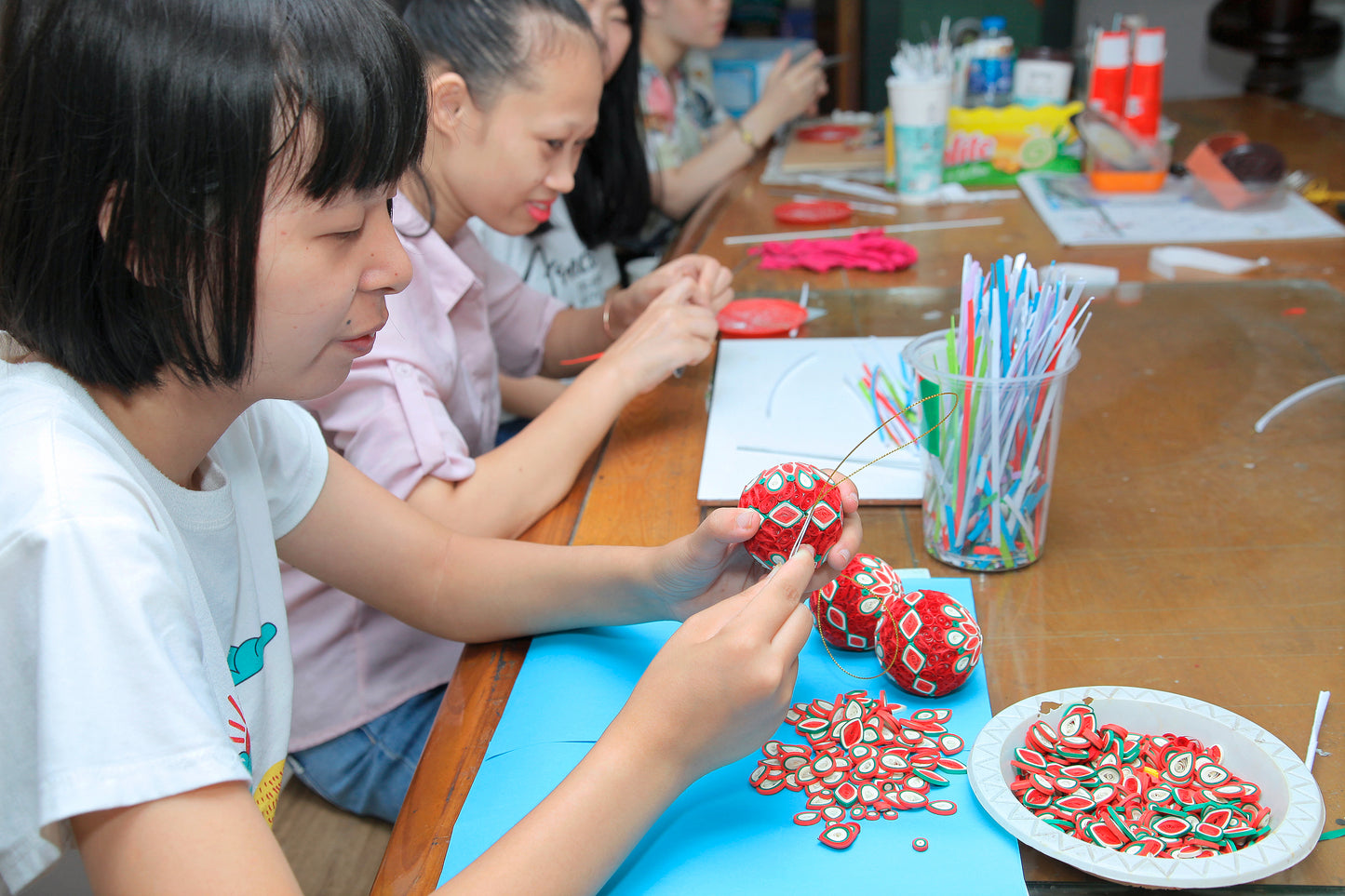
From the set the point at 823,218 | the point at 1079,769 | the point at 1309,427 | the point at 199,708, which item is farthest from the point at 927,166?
the point at 199,708

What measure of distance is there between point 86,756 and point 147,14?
371 millimetres

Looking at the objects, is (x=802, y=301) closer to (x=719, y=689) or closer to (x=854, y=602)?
(x=854, y=602)

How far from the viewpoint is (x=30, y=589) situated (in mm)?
523

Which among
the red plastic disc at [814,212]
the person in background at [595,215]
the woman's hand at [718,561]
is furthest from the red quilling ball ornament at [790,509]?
the red plastic disc at [814,212]

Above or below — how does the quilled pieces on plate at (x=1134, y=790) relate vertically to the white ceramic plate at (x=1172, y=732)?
below

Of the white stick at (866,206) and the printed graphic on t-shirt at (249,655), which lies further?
the white stick at (866,206)

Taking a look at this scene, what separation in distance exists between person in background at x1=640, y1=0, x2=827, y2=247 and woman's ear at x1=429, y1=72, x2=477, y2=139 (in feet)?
3.65

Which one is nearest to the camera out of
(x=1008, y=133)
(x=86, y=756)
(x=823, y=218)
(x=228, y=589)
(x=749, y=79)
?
(x=86, y=756)

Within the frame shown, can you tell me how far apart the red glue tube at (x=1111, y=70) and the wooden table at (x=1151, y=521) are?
0.63 m

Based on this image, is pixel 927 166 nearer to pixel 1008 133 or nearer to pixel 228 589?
pixel 1008 133

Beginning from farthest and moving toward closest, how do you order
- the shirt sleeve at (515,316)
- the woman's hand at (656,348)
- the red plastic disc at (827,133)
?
the red plastic disc at (827,133), the shirt sleeve at (515,316), the woman's hand at (656,348)

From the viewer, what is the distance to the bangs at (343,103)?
584mm

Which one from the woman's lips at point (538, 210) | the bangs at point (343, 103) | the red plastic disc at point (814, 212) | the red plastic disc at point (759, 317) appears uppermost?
the bangs at point (343, 103)

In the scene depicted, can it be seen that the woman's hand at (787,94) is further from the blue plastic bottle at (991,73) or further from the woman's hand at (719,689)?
the woman's hand at (719,689)
